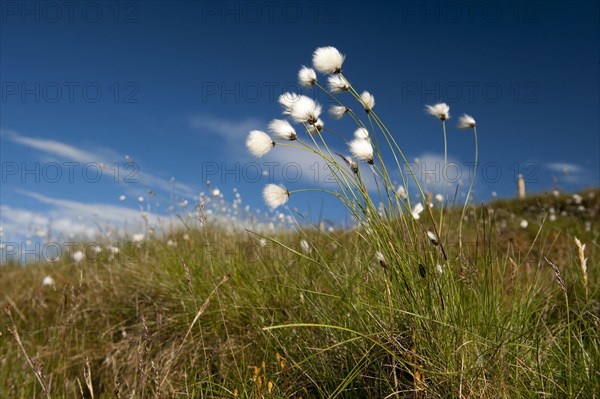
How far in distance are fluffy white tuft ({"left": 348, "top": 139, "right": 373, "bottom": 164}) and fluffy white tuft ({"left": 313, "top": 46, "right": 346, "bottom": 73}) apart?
44 cm

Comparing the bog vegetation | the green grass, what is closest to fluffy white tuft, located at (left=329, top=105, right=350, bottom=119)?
the bog vegetation

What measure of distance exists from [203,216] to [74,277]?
15.8 feet

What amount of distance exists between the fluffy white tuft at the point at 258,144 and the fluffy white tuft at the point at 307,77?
43cm

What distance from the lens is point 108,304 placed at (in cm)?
532

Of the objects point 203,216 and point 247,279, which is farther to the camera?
point 247,279

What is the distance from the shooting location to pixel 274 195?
8.05ft

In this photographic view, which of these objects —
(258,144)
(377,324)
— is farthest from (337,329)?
(258,144)

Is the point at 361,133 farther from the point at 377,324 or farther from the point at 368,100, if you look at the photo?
the point at 377,324

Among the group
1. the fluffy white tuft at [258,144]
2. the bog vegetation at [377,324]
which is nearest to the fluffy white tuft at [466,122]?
the bog vegetation at [377,324]

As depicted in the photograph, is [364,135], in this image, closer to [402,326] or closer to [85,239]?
[402,326]

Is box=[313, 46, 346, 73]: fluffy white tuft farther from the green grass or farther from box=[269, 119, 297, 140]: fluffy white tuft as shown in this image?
the green grass

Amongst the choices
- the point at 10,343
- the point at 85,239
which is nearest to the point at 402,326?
the point at 10,343

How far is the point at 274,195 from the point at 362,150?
1.49 feet

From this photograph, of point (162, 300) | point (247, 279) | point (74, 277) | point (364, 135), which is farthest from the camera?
point (74, 277)
